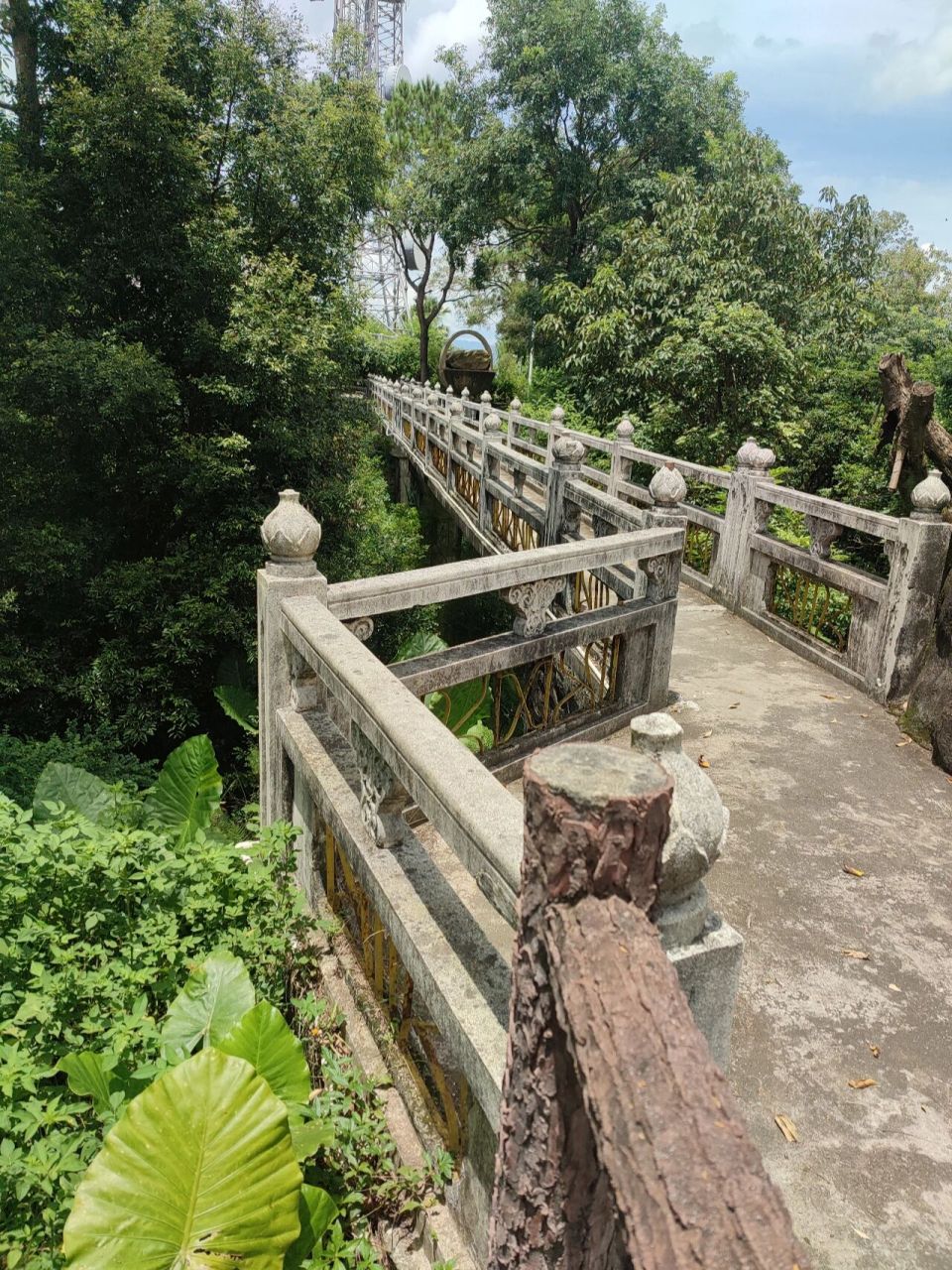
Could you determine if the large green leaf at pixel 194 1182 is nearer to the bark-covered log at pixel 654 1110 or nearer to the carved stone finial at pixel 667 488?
the bark-covered log at pixel 654 1110

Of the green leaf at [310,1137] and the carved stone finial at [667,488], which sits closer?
the green leaf at [310,1137]

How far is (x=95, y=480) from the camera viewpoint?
33.9ft

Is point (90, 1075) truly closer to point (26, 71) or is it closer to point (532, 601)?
point (532, 601)

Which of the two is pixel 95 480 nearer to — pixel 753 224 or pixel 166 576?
pixel 166 576

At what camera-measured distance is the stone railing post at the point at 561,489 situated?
7762 mm

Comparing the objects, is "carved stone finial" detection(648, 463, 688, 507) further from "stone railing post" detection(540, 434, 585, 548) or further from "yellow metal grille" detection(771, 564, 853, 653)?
"stone railing post" detection(540, 434, 585, 548)

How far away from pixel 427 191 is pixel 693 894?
83.0 ft

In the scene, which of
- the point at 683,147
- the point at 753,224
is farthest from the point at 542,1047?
the point at 683,147

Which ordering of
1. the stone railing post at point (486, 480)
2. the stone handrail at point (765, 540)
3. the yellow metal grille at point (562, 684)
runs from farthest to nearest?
the stone railing post at point (486, 480), the stone handrail at point (765, 540), the yellow metal grille at point (562, 684)

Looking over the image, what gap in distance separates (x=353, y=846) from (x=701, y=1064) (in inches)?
78.4

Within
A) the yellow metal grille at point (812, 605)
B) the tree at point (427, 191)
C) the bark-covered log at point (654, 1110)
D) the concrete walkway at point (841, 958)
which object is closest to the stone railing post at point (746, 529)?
the yellow metal grille at point (812, 605)

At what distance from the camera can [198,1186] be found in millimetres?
2113

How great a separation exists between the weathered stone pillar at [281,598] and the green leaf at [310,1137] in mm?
1641

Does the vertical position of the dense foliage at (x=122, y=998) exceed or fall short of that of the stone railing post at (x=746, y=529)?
it falls short
